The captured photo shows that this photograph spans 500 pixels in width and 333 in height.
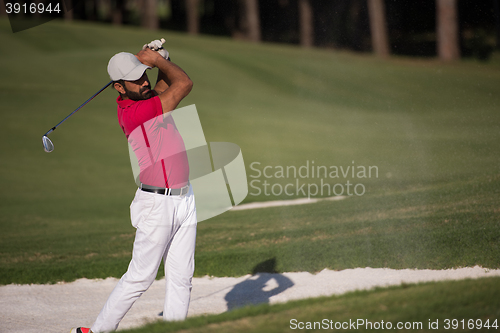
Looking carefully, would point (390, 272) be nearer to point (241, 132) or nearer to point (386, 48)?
point (241, 132)

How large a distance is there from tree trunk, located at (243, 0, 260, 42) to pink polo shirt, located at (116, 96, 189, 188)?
2904 cm

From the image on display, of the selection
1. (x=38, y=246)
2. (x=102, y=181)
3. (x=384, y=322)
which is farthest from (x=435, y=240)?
(x=102, y=181)

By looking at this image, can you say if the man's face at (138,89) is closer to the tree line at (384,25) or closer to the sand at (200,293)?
the sand at (200,293)

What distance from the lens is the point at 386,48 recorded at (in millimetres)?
24562

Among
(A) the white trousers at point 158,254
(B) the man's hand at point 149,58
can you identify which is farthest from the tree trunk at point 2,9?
(A) the white trousers at point 158,254

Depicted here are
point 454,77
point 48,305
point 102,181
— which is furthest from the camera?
point 454,77

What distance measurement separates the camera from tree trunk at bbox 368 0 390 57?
896 inches

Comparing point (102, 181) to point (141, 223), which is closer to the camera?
point (141, 223)

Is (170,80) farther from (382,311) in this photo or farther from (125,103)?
(382,311)

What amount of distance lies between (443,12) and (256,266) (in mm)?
16168

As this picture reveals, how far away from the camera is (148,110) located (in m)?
3.88

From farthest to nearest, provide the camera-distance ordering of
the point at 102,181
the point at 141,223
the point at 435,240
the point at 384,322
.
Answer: the point at 102,181, the point at 435,240, the point at 141,223, the point at 384,322

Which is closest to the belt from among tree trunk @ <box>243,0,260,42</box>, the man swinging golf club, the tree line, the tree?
the man swinging golf club

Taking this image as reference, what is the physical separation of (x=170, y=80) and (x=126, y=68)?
0.35 meters
